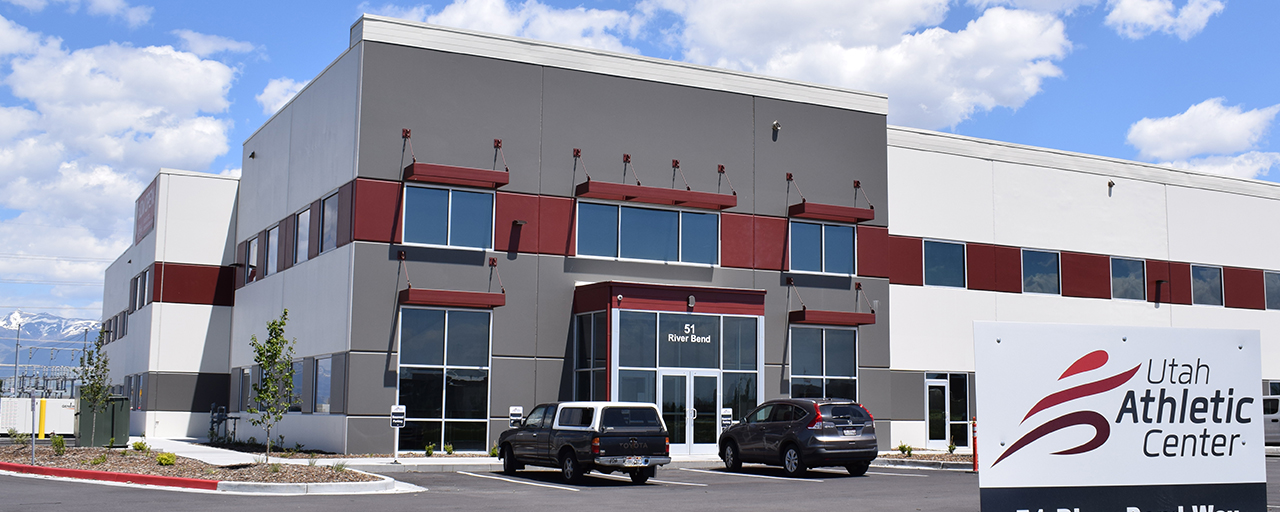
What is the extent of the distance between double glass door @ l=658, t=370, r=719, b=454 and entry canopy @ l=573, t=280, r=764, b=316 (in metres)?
1.67

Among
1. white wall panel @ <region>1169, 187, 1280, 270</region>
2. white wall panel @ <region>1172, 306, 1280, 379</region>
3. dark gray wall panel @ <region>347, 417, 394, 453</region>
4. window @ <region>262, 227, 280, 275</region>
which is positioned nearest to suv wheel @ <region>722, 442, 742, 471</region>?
dark gray wall panel @ <region>347, 417, 394, 453</region>

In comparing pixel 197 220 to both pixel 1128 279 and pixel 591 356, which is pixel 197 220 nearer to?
pixel 591 356

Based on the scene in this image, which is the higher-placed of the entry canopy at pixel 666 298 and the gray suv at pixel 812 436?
the entry canopy at pixel 666 298

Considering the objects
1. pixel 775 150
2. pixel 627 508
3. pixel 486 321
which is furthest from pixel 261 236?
pixel 627 508

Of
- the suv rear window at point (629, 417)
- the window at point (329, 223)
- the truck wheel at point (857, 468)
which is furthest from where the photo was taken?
the window at point (329, 223)

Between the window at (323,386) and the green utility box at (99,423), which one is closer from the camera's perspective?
the green utility box at (99,423)

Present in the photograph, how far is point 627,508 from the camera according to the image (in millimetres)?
14742

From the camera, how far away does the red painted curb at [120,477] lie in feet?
57.2

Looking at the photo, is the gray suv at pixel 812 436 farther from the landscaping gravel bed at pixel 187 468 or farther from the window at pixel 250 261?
the window at pixel 250 261

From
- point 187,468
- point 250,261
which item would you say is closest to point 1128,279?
point 250,261

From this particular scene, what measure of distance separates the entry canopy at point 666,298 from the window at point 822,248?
2737 millimetres

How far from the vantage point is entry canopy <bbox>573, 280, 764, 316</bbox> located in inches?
1055

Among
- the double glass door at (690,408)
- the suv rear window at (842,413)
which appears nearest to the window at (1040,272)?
the double glass door at (690,408)

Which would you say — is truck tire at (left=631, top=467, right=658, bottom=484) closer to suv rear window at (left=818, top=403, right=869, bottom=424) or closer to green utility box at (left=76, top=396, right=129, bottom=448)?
suv rear window at (left=818, top=403, right=869, bottom=424)
